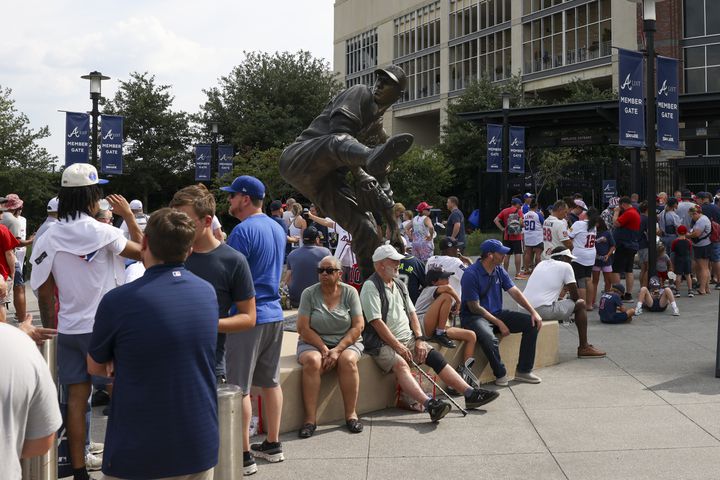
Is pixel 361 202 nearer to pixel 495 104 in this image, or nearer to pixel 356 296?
pixel 356 296

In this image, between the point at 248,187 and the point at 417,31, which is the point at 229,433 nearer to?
the point at 248,187

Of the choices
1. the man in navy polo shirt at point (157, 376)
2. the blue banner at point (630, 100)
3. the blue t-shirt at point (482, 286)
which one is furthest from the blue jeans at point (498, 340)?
the blue banner at point (630, 100)

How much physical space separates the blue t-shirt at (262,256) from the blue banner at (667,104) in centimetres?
1138

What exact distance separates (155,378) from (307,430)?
11.0ft

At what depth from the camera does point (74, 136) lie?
18219 mm

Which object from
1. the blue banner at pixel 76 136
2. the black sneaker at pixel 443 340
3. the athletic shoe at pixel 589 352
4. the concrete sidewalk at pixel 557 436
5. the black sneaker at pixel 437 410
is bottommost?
the concrete sidewalk at pixel 557 436

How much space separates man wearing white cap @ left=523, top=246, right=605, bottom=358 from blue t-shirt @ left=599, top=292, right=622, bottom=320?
2.36 meters

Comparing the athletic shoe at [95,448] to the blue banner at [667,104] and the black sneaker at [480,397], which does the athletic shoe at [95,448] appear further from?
the blue banner at [667,104]

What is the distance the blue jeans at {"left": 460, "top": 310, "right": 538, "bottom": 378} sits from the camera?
7934 mm

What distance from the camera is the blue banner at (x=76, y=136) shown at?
59.5 ft

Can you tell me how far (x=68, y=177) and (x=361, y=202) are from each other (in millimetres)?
4248

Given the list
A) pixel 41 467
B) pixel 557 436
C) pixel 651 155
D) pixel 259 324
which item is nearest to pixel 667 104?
pixel 651 155

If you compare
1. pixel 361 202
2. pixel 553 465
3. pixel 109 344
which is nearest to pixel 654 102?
pixel 361 202

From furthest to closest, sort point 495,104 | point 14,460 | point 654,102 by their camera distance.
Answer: point 495,104
point 654,102
point 14,460
